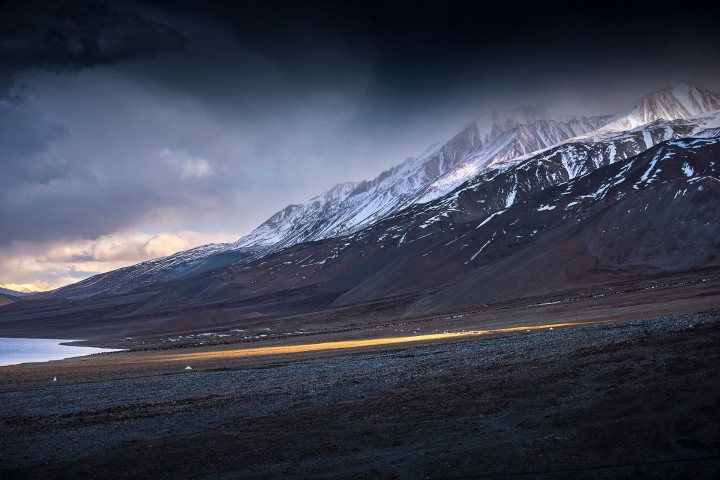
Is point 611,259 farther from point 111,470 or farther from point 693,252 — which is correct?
point 111,470

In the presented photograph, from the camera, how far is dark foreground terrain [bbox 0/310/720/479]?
16.8 meters

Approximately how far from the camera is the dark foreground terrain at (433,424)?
55.0ft

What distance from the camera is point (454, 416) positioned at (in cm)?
2300

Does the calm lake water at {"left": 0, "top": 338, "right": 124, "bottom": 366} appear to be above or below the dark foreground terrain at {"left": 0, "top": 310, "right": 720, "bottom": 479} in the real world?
above

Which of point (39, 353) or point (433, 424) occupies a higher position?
point (39, 353)

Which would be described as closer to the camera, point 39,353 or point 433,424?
point 433,424

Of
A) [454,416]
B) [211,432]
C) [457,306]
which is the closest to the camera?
[454,416]

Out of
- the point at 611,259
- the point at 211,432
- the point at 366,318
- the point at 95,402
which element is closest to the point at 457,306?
the point at 366,318

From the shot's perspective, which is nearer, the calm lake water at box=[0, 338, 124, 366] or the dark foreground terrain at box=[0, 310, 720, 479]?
the dark foreground terrain at box=[0, 310, 720, 479]

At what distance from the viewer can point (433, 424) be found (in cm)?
2225

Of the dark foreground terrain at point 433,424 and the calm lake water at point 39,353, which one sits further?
the calm lake water at point 39,353

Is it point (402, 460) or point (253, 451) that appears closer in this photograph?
→ point (402, 460)

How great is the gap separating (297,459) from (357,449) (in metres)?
1.91

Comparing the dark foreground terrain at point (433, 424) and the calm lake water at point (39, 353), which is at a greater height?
the calm lake water at point (39, 353)
